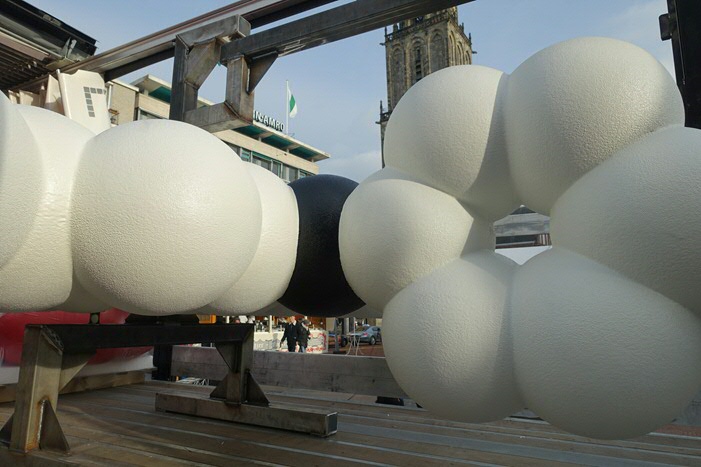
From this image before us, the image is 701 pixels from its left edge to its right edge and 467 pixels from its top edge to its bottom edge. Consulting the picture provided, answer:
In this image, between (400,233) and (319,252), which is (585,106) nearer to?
(400,233)

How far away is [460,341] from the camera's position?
1583 mm

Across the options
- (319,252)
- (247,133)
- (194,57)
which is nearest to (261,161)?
(247,133)

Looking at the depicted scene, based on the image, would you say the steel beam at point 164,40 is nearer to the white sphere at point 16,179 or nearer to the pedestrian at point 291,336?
the white sphere at point 16,179

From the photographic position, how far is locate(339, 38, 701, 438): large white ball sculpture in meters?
1.37

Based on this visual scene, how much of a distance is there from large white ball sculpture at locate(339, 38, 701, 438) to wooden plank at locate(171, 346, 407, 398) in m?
2.78

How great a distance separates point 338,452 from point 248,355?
4.20 feet

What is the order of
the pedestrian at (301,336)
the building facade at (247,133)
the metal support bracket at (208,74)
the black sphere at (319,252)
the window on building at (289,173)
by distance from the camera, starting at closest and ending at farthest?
1. the black sphere at (319,252)
2. the metal support bracket at (208,74)
3. the pedestrian at (301,336)
4. the building facade at (247,133)
5. the window on building at (289,173)

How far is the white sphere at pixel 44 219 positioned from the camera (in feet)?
5.81

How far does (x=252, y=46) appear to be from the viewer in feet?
16.3

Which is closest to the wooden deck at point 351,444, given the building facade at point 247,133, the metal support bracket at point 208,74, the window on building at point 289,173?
the metal support bracket at point 208,74

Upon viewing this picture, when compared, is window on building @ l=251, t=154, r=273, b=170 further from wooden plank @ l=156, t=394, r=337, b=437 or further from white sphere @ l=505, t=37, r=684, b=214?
white sphere @ l=505, t=37, r=684, b=214

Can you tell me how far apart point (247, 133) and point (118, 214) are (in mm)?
26749

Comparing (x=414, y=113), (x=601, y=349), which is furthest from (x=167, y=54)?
(x=601, y=349)

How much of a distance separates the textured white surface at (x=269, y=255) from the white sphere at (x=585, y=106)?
4.24ft
